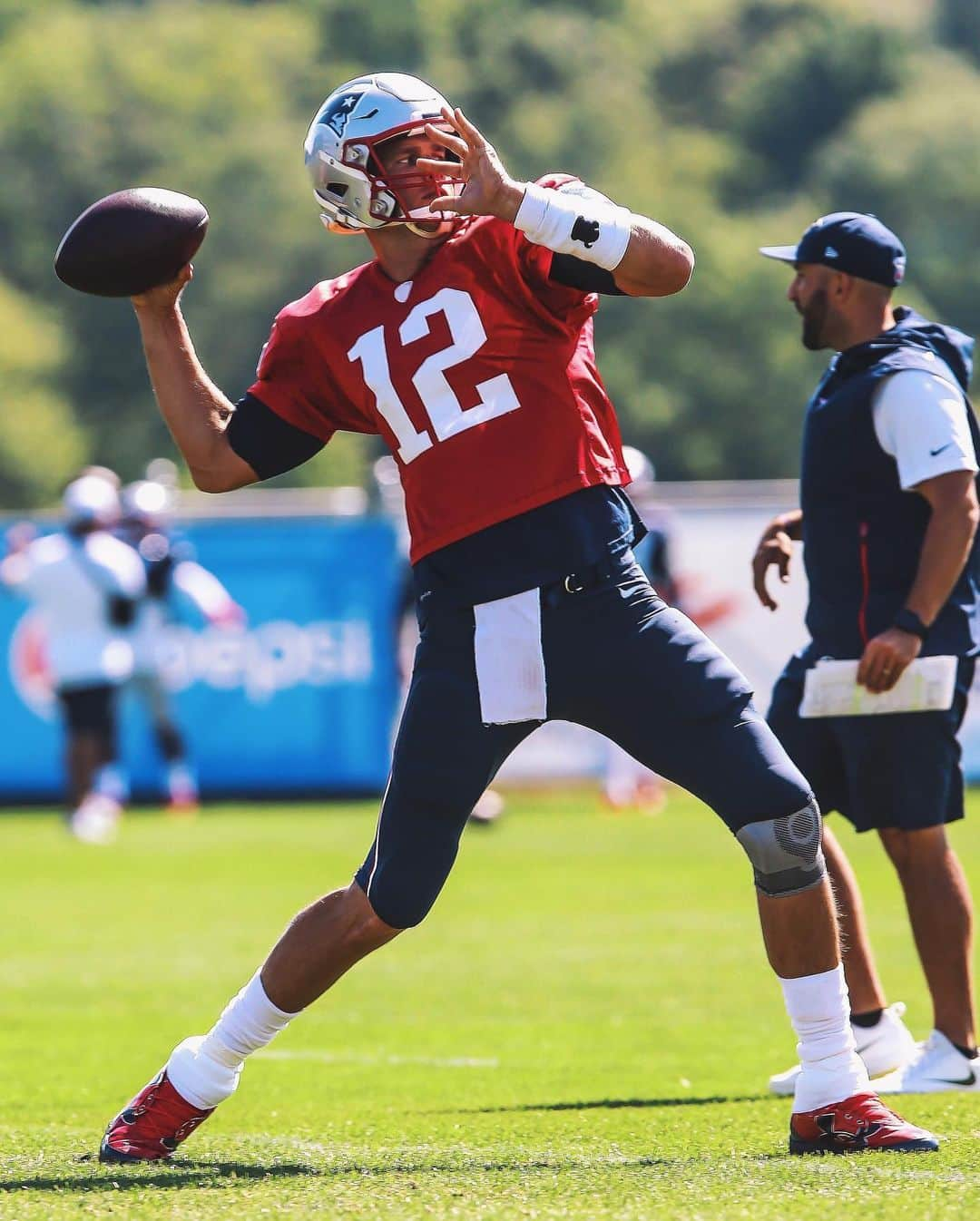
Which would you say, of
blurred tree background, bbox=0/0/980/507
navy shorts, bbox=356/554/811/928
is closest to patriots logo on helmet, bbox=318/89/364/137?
navy shorts, bbox=356/554/811/928

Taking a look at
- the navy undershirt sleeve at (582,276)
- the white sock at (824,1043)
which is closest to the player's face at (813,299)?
the navy undershirt sleeve at (582,276)

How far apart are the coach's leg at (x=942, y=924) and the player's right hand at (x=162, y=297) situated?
230cm

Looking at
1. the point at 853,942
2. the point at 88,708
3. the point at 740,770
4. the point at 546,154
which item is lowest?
the point at 88,708

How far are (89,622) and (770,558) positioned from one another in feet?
32.1

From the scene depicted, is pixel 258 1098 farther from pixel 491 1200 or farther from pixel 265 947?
pixel 265 947

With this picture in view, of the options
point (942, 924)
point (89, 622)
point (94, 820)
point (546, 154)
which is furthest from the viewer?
point (546, 154)

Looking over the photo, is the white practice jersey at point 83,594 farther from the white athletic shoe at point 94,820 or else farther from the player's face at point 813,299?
the player's face at point 813,299

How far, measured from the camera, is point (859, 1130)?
14.5ft

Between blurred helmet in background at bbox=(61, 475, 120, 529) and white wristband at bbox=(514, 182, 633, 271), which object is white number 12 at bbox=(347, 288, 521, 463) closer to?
white wristband at bbox=(514, 182, 633, 271)

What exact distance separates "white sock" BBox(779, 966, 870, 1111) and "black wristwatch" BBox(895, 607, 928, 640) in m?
1.08

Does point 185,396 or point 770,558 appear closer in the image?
point 185,396

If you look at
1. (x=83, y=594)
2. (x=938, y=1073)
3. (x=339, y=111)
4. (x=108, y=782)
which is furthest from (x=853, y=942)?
(x=83, y=594)

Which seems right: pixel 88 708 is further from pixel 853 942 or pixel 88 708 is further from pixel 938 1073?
pixel 938 1073

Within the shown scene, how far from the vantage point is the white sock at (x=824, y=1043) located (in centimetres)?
444
